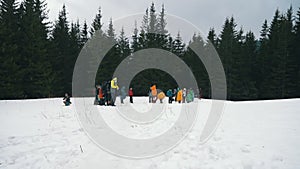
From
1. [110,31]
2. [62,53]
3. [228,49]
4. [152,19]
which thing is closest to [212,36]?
[228,49]

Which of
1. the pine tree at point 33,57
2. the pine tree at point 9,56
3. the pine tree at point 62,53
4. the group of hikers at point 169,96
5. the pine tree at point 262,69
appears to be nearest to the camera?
the group of hikers at point 169,96

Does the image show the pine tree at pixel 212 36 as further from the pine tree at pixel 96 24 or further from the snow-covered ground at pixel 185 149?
the snow-covered ground at pixel 185 149

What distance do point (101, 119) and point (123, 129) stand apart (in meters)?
1.59

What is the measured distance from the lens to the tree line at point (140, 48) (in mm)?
25094

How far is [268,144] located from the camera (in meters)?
4.49

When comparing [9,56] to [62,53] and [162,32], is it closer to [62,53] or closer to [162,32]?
[62,53]

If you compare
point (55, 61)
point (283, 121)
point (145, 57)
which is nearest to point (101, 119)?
point (283, 121)

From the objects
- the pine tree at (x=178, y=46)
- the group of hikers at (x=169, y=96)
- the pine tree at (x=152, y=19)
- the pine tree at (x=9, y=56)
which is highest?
the pine tree at (x=152, y=19)

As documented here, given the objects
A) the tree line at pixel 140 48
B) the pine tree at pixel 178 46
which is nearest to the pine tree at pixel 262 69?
the tree line at pixel 140 48

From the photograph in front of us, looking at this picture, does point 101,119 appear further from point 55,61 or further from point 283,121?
point 55,61

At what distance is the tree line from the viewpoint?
82.3 ft

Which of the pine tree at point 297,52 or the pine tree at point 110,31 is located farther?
the pine tree at point 110,31

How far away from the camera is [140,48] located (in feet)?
130

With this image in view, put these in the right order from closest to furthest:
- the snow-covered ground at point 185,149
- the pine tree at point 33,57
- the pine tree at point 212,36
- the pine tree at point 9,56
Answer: the snow-covered ground at point 185,149
the pine tree at point 9,56
the pine tree at point 33,57
the pine tree at point 212,36
